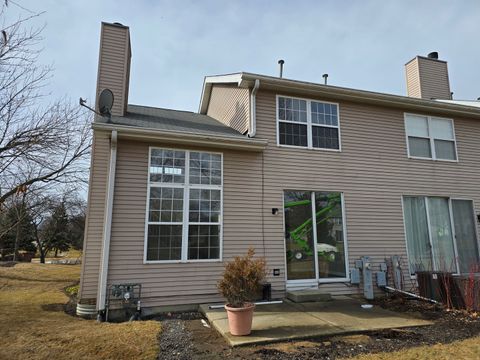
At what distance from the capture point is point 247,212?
22.7 ft

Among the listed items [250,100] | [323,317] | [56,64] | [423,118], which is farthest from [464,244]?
[56,64]

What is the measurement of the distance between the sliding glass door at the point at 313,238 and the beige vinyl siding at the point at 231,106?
7.47 ft

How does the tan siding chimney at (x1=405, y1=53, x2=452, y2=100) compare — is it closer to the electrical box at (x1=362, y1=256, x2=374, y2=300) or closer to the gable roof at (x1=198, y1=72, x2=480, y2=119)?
the gable roof at (x1=198, y1=72, x2=480, y2=119)

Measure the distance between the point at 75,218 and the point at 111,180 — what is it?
19.6m

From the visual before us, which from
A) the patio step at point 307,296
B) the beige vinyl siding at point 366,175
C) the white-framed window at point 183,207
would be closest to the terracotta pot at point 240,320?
the white-framed window at point 183,207

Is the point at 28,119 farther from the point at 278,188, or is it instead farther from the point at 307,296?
the point at 307,296

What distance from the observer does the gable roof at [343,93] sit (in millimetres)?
7320

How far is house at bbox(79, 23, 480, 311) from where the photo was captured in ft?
20.1

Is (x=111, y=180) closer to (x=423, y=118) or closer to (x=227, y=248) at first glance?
(x=227, y=248)

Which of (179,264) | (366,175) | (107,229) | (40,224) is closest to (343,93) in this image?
(366,175)

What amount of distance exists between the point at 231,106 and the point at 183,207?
3.84m

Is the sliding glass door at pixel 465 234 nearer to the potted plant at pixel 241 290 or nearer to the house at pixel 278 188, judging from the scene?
the house at pixel 278 188

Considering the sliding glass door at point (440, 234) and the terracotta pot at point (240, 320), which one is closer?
the terracotta pot at point (240, 320)

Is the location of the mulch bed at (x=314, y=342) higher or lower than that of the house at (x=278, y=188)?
lower
